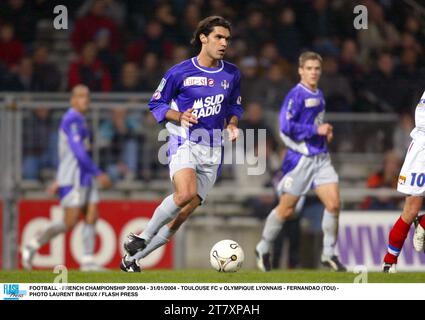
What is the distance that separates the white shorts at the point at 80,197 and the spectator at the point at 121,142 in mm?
1222

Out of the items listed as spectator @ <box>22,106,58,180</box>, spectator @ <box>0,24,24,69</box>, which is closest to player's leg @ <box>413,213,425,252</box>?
spectator @ <box>22,106,58,180</box>

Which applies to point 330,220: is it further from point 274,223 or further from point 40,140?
point 40,140

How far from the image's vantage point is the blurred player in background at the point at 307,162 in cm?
1184

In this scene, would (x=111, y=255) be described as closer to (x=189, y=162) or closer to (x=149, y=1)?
(x=149, y=1)

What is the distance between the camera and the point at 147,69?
57.0 ft

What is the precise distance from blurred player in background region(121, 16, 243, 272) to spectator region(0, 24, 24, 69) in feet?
26.1

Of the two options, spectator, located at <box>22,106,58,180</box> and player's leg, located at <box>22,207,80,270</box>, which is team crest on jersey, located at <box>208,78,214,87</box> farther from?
spectator, located at <box>22,106,58,180</box>

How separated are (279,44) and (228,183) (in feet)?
10.3

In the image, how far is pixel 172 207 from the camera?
396 inches

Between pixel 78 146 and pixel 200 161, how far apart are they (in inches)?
175

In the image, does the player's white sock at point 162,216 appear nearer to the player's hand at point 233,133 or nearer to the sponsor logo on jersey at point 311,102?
the player's hand at point 233,133

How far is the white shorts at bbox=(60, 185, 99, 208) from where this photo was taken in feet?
48.3

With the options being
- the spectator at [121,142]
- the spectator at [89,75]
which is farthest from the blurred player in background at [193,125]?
the spectator at [89,75]

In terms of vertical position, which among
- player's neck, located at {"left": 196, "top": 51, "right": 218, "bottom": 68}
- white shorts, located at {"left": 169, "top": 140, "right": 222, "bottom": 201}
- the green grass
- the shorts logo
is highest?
player's neck, located at {"left": 196, "top": 51, "right": 218, "bottom": 68}
